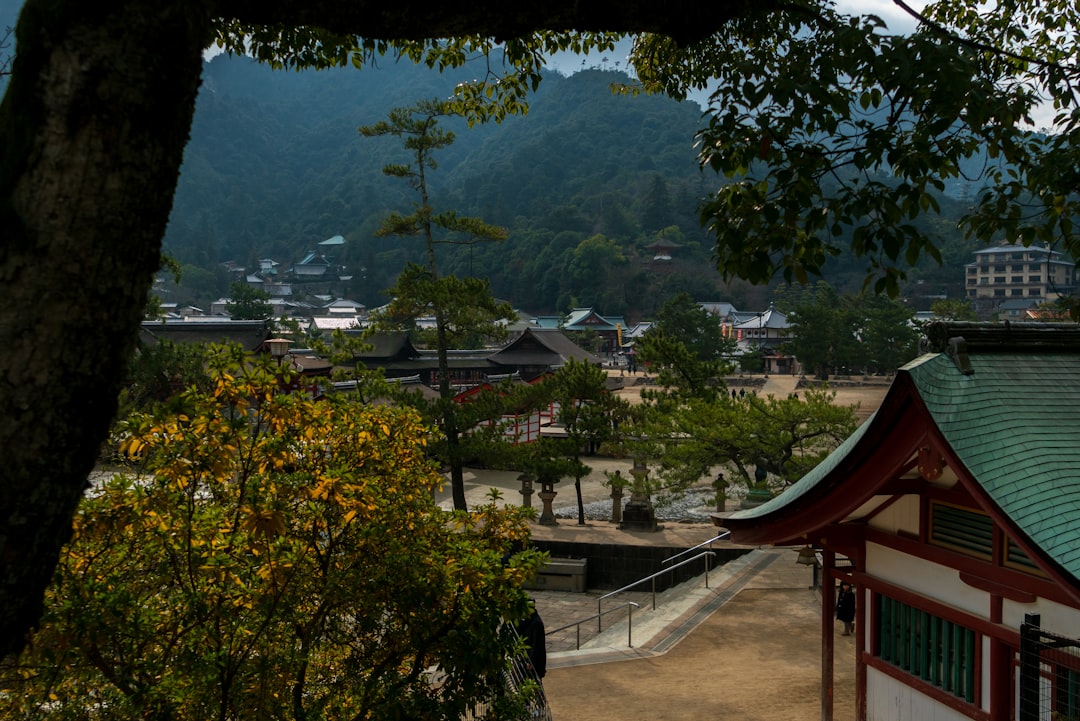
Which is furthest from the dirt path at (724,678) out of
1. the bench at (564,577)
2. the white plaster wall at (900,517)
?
the bench at (564,577)

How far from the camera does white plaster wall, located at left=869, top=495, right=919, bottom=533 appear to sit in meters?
5.46

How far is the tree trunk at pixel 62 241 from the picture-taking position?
159cm

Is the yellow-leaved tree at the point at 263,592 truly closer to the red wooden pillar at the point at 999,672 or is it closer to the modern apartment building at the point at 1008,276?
the red wooden pillar at the point at 999,672

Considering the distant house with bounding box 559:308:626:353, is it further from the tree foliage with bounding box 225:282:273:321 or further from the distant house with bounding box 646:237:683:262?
the tree foliage with bounding box 225:282:273:321

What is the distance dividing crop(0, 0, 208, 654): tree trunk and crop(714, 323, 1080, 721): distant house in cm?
384

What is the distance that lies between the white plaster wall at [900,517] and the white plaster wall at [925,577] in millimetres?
144

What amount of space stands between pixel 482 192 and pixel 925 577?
110520 mm

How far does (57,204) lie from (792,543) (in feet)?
17.7

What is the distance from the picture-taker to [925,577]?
541 centimetres

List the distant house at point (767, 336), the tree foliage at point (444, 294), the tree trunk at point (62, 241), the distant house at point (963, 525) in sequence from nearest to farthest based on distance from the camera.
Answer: the tree trunk at point (62, 241) < the distant house at point (963, 525) < the tree foliage at point (444, 294) < the distant house at point (767, 336)

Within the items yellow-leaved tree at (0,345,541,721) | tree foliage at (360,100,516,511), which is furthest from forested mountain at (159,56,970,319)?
yellow-leaved tree at (0,345,541,721)

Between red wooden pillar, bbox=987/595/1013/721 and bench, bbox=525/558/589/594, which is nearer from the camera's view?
red wooden pillar, bbox=987/595/1013/721

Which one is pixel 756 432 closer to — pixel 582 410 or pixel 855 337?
pixel 582 410

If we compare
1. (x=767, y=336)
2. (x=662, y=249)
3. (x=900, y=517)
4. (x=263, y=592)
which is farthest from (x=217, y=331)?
(x=662, y=249)
